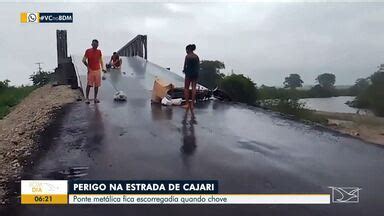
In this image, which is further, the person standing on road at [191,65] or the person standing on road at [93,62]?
the person standing on road at [93,62]

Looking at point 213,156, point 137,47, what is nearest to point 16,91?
point 137,47

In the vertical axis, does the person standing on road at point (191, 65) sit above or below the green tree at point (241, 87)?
above

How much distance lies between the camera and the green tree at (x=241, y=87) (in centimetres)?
2380

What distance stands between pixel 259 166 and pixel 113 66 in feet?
47.2

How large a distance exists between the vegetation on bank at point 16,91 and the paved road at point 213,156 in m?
15.2

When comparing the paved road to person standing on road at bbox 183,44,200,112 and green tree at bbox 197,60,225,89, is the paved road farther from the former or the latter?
green tree at bbox 197,60,225,89

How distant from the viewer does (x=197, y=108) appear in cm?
1034

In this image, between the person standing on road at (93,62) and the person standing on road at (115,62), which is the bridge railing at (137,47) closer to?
the person standing on road at (115,62)

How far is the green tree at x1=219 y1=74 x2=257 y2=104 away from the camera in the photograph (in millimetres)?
23797

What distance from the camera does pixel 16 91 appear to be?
3428cm

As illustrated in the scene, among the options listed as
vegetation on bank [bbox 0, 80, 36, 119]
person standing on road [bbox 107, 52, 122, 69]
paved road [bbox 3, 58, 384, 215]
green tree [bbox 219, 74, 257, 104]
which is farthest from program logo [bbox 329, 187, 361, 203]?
green tree [bbox 219, 74, 257, 104]

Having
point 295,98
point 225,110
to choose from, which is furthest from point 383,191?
point 295,98

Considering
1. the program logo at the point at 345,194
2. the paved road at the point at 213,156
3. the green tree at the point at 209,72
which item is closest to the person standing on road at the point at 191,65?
the paved road at the point at 213,156

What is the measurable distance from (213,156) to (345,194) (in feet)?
6.39
